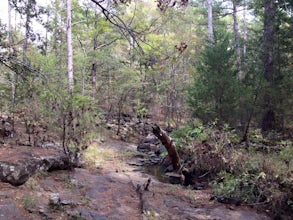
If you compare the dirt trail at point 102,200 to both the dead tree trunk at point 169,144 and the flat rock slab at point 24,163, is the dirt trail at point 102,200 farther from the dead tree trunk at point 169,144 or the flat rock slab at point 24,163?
the dead tree trunk at point 169,144

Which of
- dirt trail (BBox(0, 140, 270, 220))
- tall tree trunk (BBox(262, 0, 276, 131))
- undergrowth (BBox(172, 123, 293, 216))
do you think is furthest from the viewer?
tall tree trunk (BBox(262, 0, 276, 131))

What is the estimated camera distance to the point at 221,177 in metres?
7.10

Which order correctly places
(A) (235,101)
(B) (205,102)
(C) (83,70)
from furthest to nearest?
(C) (83,70) < (B) (205,102) < (A) (235,101)

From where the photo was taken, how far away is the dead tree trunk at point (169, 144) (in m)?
7.89

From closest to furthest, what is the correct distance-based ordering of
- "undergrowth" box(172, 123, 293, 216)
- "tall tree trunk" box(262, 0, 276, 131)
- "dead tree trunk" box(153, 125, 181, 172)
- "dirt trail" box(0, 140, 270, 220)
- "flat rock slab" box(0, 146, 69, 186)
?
"dirt trail" box(0, 140, 270, 220)
"flat rock slab" box(0, 146, 69, 186)
"undergrowth" box(172, 123, 293, 216)
"dead tree trunk" box(153, 125, 181, 172)
"tall tree trunk" box(262, 0, 276, 131)

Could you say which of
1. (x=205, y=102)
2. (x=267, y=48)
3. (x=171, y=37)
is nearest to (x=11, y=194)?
(x=205, y=102)

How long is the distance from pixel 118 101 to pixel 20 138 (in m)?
7.00

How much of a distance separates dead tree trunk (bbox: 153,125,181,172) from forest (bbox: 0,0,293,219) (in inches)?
1.3

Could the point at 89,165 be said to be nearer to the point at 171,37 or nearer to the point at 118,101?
the point at 118,101

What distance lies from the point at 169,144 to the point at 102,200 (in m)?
2.90

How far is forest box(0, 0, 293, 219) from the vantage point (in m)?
4.93

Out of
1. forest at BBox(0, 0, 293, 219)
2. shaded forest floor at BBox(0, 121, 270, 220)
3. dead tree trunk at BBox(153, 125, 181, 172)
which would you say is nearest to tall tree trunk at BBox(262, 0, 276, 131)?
forest at BBox(0, 0, 293, 219)

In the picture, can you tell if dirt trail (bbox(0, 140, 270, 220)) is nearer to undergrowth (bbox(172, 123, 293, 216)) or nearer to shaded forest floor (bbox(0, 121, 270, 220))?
shaded forest floor (bbox(0, 121, 270, 220))

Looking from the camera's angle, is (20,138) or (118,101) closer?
(20,138)
